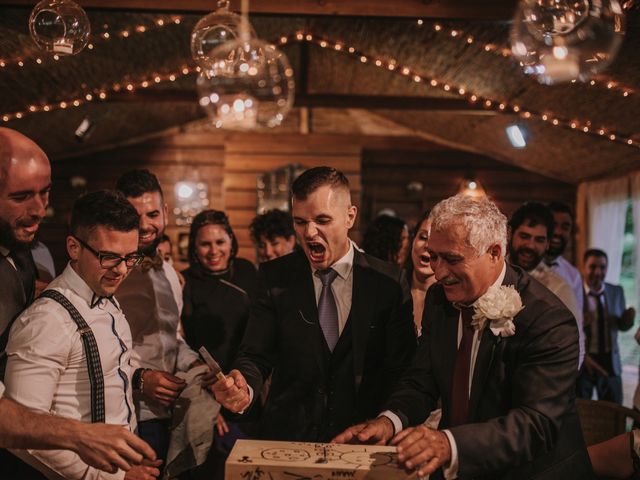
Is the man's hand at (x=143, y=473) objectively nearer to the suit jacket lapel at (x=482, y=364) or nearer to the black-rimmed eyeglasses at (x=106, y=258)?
the black-rimmed eyeglasses at (x=106, y=258)

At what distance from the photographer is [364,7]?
4.66 meters

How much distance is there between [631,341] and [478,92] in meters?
4.66

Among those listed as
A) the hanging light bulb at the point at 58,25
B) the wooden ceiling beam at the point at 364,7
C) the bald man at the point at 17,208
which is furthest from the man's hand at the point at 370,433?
the wooden ceiling beam at the point at 364,7

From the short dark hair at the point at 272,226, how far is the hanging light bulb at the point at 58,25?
1.98 meters

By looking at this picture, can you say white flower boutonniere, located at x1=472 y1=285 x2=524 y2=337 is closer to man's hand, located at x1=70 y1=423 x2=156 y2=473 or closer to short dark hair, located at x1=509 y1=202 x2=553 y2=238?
man's hand, located at x1=70 y1=423 x2=156 y2=473

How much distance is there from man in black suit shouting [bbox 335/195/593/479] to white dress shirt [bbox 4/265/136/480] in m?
0.84

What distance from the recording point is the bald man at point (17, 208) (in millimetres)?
2105

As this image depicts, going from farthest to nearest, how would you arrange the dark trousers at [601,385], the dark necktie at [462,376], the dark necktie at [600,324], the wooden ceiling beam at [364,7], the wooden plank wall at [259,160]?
the wooden plank wall at [259,160], the dark necktie at [600,324], the dark trousers at [601,385], the wooden ceiling beam at [364,7], the dark necktie at [462,376]

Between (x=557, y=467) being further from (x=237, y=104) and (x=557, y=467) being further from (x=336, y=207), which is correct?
(x=237, y=104)

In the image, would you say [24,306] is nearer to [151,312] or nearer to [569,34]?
[151,312]

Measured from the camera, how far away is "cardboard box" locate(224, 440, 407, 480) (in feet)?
5.42

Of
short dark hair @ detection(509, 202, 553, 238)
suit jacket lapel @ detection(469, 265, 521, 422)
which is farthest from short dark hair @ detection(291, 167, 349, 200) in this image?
short dark hair @ detection(509, 202, 553, 238)

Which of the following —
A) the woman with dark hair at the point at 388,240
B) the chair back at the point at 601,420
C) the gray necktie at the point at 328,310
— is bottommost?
the chair back at the point at 601,420

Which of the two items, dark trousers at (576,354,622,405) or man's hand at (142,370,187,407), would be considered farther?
dark trousers at (576,354,622,405)
